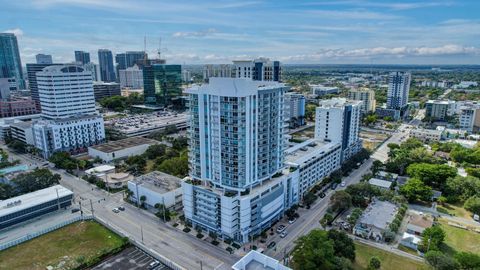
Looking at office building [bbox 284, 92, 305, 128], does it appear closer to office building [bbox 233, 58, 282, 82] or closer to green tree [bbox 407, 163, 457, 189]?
office building [bbox 233, 58, 282, 82]

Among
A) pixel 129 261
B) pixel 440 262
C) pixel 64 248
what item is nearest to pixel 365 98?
pixel 440 262

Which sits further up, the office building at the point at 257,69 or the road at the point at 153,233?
the office building at the point at 257,69

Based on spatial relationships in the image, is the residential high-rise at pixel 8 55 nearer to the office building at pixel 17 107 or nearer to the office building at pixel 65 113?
the office building at pixel 17 107

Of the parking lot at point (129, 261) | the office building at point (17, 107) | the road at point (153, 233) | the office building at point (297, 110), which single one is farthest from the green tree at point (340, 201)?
the office building at point (17, 107)

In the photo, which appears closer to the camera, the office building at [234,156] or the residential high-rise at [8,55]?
the office building at [234,156]

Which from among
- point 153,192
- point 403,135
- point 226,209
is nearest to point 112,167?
point 153,192

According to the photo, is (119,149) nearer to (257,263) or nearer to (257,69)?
(257,69)
